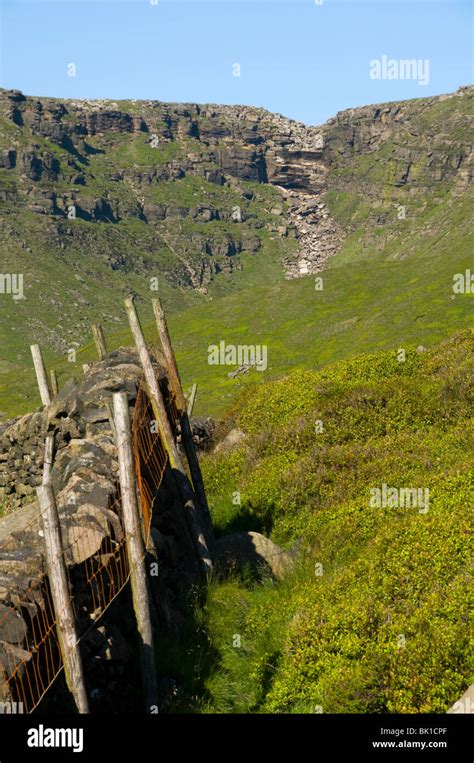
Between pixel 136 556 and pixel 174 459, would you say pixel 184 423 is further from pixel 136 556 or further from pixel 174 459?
pixel 136 556

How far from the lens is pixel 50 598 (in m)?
8.19

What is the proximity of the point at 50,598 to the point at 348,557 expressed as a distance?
22.4ft

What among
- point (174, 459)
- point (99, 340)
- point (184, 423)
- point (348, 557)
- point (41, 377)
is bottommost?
point (348, 557)

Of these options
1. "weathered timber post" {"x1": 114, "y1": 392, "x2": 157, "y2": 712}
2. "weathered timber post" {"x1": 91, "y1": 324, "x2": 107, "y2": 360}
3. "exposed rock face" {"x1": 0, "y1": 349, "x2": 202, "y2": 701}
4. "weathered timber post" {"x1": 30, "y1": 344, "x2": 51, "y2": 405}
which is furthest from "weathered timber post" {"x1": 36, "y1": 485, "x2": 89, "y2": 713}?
"weathered timber post" {"x1": 91, "y1": 324, "x2": 107, "y2": 360}

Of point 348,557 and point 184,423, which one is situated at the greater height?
point 184,423

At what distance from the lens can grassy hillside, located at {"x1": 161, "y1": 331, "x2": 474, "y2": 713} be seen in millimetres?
9938

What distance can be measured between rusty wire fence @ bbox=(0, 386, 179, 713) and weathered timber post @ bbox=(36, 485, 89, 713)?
0.13m

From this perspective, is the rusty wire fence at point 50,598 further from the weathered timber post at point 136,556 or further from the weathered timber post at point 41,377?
the weathered timber post at point 41,377

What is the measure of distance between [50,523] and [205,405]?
2707 inches

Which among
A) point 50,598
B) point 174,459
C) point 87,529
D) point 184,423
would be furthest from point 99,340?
point 50,598

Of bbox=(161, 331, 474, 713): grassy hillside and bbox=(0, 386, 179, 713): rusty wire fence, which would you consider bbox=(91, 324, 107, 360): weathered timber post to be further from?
bbox=(0, 386, 179, 713): rusty wire fence

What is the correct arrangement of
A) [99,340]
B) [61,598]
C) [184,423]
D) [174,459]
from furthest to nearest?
1. [99,340]
2. [184,423]
3. [174,459]
4. [61,598]

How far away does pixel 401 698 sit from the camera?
9.49 m

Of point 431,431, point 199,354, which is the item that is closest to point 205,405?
point 199,354
